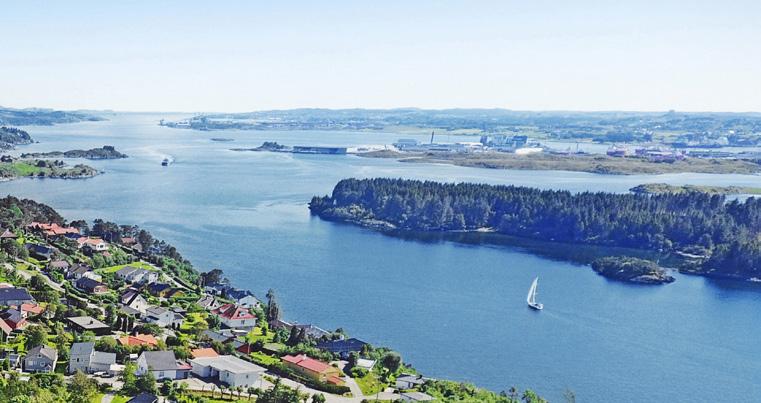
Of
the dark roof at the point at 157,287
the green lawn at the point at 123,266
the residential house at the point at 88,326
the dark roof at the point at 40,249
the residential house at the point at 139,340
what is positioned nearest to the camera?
the residential house at the point at 139,340

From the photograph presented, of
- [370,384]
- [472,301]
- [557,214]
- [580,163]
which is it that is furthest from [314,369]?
[580,163]

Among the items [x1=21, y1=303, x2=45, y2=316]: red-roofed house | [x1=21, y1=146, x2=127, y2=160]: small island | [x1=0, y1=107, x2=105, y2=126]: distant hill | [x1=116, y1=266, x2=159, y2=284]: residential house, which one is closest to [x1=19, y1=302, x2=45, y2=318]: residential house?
[x1=21, y1=303, x2=45, y2=316]: red-roofed house

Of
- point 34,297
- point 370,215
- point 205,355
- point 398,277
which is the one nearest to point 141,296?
point 34,297

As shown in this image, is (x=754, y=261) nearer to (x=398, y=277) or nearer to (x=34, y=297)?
(x=398, y=277)

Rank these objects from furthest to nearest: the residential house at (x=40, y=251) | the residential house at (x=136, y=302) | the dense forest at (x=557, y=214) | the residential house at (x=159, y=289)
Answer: the dense forest at (x=557, y=214)
the residential house at (x=40, y=251)
the residential house at (x=159, y=289)
the residential house at (x=136, y=302)

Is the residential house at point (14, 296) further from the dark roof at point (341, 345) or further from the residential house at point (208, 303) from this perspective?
the dark roof at point (341, 345)

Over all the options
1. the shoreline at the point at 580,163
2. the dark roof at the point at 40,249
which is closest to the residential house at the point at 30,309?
the dark roof at the point at 40,249

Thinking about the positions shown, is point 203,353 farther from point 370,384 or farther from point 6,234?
point 6,234

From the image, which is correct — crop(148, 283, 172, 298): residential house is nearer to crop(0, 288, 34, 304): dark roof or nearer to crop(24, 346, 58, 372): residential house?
crop(0, 288, 34, 304): dark roof
